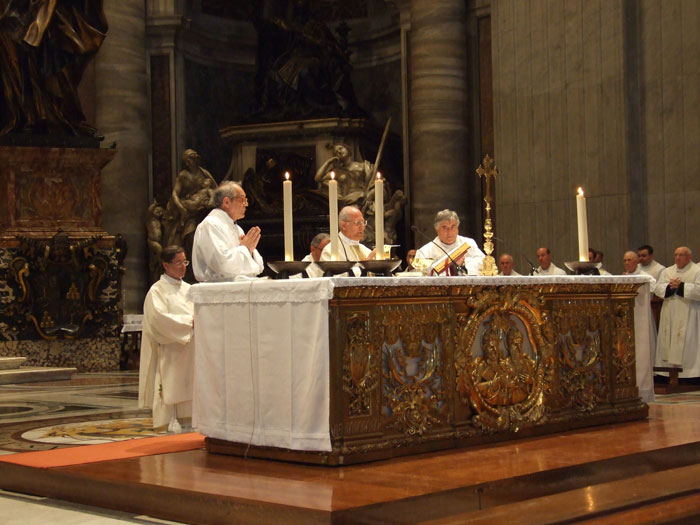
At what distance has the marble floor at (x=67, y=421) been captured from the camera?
17.6 feet

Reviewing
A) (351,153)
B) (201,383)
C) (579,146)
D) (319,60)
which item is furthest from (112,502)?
(319,60)

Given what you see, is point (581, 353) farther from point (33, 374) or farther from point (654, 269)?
point (33, 374)

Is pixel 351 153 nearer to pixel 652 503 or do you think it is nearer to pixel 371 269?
pixel 371 269

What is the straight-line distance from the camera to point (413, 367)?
597cm

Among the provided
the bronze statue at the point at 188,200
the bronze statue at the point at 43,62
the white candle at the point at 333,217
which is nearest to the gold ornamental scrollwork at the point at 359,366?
the white candle at the point at 333,217

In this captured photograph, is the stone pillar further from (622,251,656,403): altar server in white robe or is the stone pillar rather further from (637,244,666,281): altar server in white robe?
(622,251,656,403): altar server in white robe

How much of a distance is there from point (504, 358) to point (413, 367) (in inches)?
26.9

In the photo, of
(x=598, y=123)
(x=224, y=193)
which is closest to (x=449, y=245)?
(x=224, y=193)

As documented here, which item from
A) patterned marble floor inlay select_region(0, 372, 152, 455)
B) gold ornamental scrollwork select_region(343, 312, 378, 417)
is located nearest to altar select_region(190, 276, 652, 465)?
gold ornamental scrollwork select_region(343, 312, 378, 417)

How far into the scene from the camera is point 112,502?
544 cm

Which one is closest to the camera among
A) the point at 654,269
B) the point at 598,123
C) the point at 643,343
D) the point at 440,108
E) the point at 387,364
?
the point at 387,364

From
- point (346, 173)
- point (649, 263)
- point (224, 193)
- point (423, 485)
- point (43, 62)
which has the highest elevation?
point (43, 62)

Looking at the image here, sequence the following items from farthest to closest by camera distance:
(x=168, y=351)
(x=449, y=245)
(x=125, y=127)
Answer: (x=125, y=127), (x=449, y=245), (x=168, y=351)

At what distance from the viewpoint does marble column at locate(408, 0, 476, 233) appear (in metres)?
15.8
